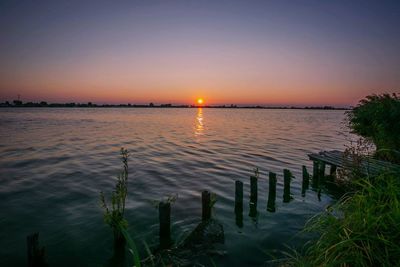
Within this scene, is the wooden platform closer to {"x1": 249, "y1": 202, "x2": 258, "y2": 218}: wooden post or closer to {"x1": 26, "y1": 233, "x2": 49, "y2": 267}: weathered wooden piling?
{"x1": 249, "y1": 202, "x2": 258, "y2": 218}: wooden post

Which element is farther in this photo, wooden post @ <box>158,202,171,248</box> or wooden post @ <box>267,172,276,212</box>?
wooden post @ <box>267,172,276,212</box>

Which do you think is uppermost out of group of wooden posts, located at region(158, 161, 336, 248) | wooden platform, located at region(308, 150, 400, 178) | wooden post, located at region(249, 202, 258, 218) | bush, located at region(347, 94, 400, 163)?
bush, located at region(347, 94, 400, 163)

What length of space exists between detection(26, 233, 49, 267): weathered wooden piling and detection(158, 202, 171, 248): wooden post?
3207 mm

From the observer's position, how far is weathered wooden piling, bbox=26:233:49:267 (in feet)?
20.2

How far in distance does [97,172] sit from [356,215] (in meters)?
16.8

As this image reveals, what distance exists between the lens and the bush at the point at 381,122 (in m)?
14.8

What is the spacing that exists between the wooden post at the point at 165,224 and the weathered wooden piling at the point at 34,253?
321 centimetres

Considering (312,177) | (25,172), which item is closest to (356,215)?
(312,177)

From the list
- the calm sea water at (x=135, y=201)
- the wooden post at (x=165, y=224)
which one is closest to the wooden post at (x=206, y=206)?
the calm sea water at (x=135, y=201)

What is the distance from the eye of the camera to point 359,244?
3814mm

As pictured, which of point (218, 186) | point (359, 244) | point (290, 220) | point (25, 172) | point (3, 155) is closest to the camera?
point (359, 244)

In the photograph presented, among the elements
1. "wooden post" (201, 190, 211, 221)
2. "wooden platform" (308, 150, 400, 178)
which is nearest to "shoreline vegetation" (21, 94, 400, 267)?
"wooden post" (201, 190, 211, 221)

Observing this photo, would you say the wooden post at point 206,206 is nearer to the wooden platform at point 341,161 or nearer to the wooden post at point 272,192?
the wooden post at point 272,192

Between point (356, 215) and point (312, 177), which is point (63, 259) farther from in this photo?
point (312, 177)
